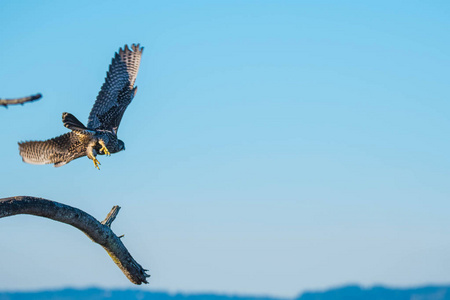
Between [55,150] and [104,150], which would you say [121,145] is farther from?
[55,150]

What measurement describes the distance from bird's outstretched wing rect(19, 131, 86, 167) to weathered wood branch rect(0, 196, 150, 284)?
8.92ft

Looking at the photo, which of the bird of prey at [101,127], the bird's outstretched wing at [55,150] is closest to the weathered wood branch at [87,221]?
the bird's outstretched wing at [55,150]

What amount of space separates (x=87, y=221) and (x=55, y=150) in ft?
13.1

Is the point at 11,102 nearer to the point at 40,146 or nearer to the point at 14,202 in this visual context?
the point at 14,202

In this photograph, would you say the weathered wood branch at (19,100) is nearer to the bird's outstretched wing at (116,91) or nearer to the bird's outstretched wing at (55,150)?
the bird's outstretched wing at (55,150)

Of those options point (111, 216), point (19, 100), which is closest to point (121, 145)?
point (111, 216)

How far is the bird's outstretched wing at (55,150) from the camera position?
427 inches

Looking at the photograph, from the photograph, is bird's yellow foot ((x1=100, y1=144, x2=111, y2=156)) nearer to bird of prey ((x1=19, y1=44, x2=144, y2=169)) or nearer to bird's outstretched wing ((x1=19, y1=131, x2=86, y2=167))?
bird of prey ((x1=19, y1=44, x2=144, y2=169))

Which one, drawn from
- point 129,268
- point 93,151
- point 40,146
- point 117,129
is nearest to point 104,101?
point 117,129

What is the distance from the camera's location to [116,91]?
14.0m

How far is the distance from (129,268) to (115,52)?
6763 millimetres

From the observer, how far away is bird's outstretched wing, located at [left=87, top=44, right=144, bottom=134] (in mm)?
13484

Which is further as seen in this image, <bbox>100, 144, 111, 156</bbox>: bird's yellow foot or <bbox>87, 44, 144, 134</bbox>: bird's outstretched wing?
<bbox>87, 44, 144, 134</bbox>: bird's outstretched wing

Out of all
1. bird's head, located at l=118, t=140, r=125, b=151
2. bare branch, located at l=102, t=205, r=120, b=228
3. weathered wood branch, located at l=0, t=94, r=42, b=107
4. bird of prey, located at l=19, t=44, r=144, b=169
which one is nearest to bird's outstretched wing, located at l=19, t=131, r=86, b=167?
bird of prey, located at l=19, t=44, r=144, b=169
